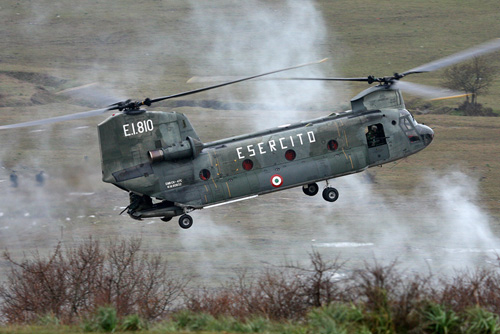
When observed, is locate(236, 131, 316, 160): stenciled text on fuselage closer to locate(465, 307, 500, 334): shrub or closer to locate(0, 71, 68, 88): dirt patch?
locate(465, 307, 500, 334): shrub

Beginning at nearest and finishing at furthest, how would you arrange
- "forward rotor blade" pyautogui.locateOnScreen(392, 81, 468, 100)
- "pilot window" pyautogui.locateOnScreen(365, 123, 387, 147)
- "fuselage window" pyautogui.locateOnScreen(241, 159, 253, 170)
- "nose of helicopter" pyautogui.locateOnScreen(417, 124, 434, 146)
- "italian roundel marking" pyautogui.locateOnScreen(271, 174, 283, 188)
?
"fuselage window" pyautogui.locateOnScreen(241, 159, 253, 170) → "italian roundel marking" pyautogui.locateOnScreen(271, 174, 283, 188) → "forward rotor blade" pyautogui.locateOnScreen(392, 81, 468, 100) → "pilot window" pyautogui.locateOnScreen(365, 123, 387, 147) → "nose of helicopter" pyautogui.locateOnScreen(417, 124, 434, 146)

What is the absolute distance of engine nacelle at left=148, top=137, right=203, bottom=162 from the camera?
36.2 metres

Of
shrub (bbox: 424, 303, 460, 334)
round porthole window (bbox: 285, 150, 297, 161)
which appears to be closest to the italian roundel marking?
round porthole window (bbox: 285, 150, 297, 161)

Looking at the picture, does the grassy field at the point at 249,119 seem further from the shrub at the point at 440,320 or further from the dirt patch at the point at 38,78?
the shrub at the point at 440,320

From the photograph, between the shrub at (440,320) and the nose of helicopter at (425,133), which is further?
the nose of helicopter at (425,133)

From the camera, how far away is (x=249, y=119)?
281 feet

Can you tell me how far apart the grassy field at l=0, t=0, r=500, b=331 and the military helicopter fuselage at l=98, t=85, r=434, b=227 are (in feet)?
9.49

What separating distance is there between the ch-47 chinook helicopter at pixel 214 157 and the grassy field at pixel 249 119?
2.64 meters

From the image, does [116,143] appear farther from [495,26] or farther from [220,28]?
[495,26]

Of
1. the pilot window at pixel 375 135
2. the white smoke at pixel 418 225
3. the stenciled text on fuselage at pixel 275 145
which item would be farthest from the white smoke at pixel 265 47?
the stenciled text on fuselage at pixel 275 145

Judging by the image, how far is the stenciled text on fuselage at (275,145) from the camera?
121ft

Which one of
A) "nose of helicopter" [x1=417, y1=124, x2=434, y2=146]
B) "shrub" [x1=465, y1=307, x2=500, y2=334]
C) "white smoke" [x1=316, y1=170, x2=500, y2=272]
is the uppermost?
"nose of helicopter" [x1=417, y1=124, x2=434, y2=146]

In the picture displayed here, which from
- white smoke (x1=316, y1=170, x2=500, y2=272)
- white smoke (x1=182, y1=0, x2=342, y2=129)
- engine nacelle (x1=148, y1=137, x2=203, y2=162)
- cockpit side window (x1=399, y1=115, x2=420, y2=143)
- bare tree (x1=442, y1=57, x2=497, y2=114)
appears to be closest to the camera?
engine nacelle (x1=148, y1=137, x2=203, y2=162)

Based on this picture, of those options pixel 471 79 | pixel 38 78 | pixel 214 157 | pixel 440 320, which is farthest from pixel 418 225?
pixel 38 78
